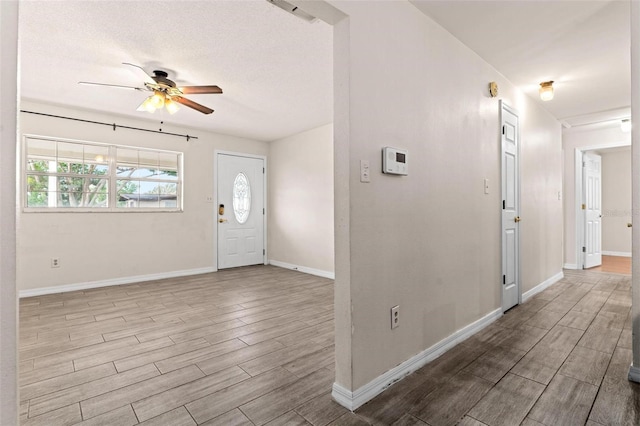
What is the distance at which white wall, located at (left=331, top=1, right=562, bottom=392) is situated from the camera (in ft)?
5.73

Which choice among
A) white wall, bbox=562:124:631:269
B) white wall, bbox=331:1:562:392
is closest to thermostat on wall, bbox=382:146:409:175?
white wall, bbox=331:1:562:392

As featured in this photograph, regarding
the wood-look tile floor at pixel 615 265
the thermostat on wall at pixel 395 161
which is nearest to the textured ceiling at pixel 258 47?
the thermostat on wall at pixel 395 161

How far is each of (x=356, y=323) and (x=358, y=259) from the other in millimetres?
358

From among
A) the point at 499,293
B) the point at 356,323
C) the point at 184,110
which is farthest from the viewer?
the point at 184,110

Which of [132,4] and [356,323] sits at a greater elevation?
[132,4]

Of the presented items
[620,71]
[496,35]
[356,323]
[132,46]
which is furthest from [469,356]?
[132,46]

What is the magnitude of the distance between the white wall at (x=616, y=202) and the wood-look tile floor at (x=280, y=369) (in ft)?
15.5

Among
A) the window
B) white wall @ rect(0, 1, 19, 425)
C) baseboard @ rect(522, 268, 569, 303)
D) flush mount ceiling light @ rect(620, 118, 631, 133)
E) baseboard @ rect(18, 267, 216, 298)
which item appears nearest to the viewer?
white wall @ rect(0, 1, 19, 425)

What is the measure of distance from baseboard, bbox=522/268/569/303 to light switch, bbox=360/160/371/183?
9.77 feet

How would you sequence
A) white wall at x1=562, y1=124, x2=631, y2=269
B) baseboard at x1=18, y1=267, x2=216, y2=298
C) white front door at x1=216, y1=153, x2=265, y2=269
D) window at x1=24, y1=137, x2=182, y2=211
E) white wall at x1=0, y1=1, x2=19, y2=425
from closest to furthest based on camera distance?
white wall at x1=0, y1=1, x2=19, y2=425
baseboard at x1=18, y1=267, x2=216, y2=298
window at x1=24, y1=137, x2=182, y2=211
white wall at x1=562, y1=124, x2=631, y2=269
white front door at x1=216, y1=153, x2=265, y2=269

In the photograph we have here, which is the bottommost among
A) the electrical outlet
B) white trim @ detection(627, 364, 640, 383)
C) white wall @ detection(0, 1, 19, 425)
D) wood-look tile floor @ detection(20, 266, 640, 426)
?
wood-look tile floor @ detection(20, 266, 640, 426)

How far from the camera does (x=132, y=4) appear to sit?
216 centimetres

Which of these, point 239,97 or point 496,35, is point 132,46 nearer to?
point 239,97

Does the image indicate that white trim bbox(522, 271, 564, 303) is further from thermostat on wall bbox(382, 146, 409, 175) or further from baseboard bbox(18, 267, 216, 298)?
baseboard bbox(18, 267, 216, 298)
